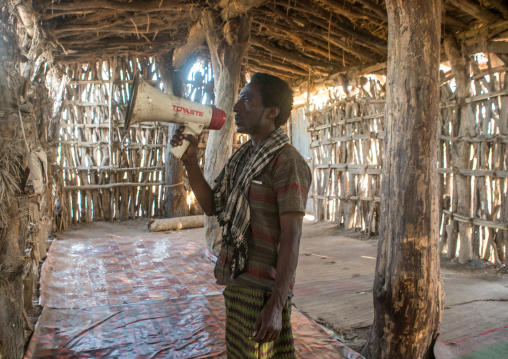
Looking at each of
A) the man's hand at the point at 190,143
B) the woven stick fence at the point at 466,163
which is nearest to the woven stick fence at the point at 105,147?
the woven stick fence at the point at 466,163

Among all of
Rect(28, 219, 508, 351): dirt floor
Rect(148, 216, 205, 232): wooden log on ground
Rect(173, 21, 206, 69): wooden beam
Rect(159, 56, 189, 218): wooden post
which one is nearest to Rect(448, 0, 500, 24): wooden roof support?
Rect(28, 219, 508, 351): dirt floor

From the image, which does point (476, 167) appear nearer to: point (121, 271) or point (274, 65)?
point (274, 65)

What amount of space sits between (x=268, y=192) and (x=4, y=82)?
1.71m

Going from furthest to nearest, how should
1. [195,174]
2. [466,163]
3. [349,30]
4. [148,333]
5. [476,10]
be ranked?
[349,30]
[466,163]
[476,10]
[148,333]
[195,174]

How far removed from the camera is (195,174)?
1.79 m

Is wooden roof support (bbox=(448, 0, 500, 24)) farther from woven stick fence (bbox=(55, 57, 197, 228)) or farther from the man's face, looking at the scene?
woven stick fence (bbox=(55, 57, 197, 228))

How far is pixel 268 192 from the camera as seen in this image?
151 cm

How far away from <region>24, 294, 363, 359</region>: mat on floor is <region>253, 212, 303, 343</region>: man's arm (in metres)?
1.19

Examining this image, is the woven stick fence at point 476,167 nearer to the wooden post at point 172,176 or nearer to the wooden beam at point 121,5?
the wooden beam at point 121,5

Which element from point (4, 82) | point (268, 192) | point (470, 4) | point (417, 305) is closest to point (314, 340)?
point (417, 305)

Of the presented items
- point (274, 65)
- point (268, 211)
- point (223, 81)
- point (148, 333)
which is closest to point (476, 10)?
point (223, 81)

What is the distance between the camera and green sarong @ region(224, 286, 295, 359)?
4.89ft

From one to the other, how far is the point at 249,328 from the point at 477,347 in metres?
1.95

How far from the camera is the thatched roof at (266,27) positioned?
4.68 meters
